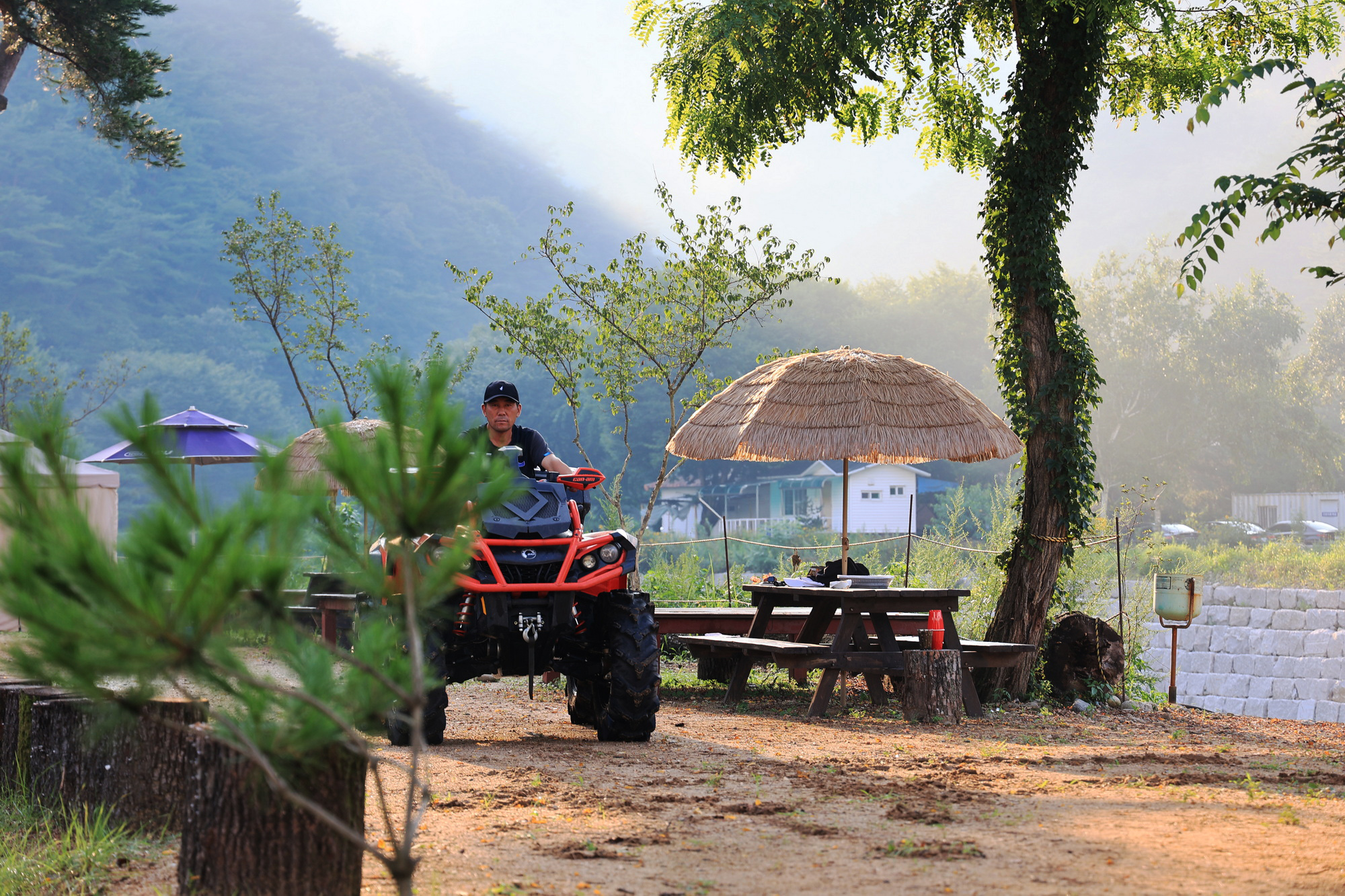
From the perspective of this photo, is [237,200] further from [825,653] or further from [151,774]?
[151,774]

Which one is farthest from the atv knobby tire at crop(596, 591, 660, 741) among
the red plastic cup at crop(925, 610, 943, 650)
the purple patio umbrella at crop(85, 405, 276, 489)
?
the purple patio umbrella at crop(85, 405, 276, 489)

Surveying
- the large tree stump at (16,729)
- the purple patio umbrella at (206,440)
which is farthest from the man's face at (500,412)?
the purple patio umbrella at (206,440)

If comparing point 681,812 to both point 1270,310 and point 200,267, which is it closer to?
point 1270,310

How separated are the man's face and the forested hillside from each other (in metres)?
43.7

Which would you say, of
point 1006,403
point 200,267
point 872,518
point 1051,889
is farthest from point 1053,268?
point 200,267

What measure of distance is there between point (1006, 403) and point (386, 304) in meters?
84.2

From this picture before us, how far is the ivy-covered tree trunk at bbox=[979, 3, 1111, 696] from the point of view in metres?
8.54

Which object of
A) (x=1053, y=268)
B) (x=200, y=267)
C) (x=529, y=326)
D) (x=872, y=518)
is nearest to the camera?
(x=1053, y=268)

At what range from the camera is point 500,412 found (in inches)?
243

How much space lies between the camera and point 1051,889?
3.06 m

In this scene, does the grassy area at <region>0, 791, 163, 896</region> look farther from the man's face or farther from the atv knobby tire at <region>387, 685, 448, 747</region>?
the man's face

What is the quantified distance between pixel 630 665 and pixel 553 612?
516mm

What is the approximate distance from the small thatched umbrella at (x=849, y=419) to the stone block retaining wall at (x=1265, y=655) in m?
9.73

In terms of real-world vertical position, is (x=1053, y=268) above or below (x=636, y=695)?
above
